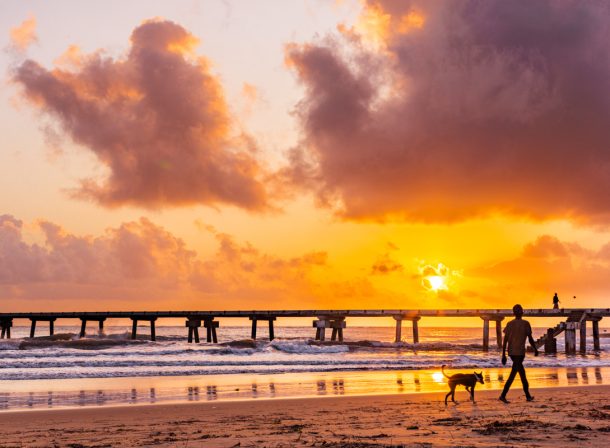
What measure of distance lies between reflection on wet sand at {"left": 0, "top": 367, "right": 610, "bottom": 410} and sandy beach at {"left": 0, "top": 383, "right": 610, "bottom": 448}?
7.04 feet

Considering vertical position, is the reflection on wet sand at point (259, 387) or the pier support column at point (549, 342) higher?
the pier support column at point (549, 342)

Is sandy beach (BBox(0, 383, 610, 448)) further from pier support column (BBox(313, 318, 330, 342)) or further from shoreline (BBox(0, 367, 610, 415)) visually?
pier support column (BBox(313, 318, 330, 342))

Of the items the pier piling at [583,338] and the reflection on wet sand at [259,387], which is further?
the pier piling at [583,338]

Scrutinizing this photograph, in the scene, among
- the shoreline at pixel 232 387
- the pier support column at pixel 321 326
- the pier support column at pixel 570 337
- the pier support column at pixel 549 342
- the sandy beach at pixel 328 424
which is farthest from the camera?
the pier support column at pixel 321 326

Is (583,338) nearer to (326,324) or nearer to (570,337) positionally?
(570,337)

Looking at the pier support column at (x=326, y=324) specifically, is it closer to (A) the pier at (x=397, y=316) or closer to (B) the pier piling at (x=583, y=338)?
(A) the pier at (x=397, y=316)

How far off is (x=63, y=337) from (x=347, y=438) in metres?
75.8

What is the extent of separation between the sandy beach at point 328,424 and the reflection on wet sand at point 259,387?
2.15 meters

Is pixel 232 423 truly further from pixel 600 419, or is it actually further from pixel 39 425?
pixel 600 419

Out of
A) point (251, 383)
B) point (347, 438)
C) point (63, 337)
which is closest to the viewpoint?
point (347, 438)

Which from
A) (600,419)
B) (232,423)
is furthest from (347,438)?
(600,419)

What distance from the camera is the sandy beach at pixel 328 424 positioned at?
433 inches

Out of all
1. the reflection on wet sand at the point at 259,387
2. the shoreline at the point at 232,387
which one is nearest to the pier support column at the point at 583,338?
the shoreline at the point at 232,387

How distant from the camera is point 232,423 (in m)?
13.6
